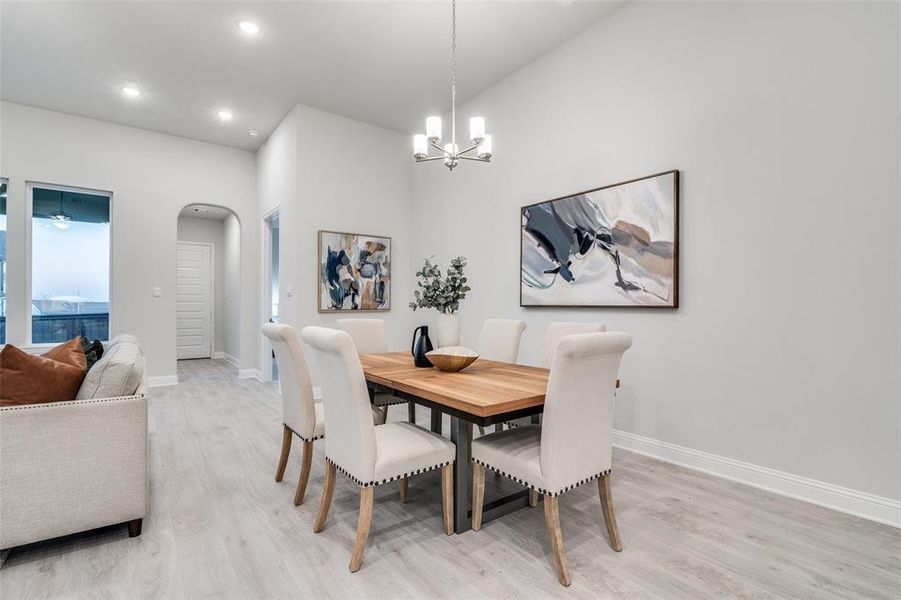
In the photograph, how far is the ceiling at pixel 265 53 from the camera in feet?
10.3

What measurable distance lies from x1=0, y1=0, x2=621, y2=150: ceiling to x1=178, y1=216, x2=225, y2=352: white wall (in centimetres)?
292

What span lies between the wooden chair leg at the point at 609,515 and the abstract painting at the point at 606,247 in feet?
4.76

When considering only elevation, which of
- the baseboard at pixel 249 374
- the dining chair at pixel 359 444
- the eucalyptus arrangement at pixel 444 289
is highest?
the eucalyptus arrangement at pixel 444 289

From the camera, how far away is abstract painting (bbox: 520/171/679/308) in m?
2.89

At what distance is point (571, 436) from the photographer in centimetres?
171

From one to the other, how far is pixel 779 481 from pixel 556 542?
62.7 inches

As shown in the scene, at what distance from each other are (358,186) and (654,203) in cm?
329

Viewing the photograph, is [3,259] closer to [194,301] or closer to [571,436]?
[194,301]

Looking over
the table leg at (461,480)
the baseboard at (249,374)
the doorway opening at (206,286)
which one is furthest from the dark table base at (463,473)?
the doorway opening at (206,286)

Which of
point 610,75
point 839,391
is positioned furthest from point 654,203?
point 839,391

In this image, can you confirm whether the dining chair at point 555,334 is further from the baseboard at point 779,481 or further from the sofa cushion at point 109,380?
the sofa cushion at point 109,380

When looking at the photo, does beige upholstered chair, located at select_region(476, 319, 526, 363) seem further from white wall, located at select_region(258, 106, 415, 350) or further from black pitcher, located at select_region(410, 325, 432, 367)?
white wall, located at select_region(258, 106, 415, 350)

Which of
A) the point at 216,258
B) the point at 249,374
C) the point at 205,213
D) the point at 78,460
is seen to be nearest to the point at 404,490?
the point at 78,460

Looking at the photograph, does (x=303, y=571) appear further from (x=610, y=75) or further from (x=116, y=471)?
(x=610, y=75)
